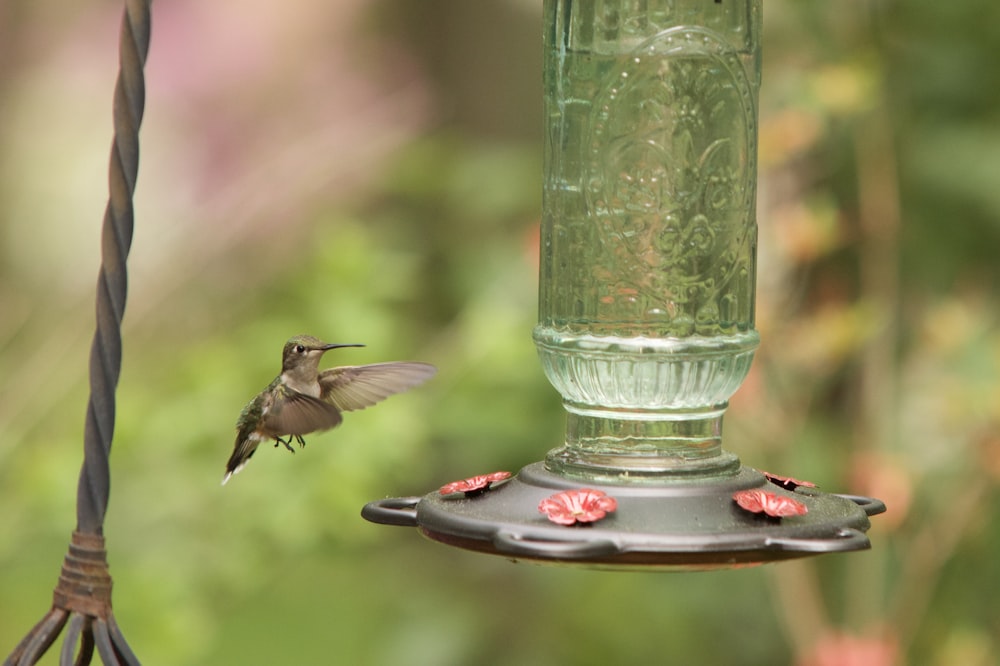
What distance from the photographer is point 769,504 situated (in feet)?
5.32

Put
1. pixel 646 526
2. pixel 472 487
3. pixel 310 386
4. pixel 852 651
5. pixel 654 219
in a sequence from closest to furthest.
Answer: pixel 646 526 → pixel 472 487 → pixel 654 219 → pixel 310 386 → pixel 852 651

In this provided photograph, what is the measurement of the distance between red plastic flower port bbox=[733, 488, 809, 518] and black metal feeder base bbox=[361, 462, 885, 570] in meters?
0.01

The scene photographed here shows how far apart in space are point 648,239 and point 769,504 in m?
0.48

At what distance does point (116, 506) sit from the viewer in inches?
157

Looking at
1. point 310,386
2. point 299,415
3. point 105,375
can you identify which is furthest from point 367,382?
point 105,375

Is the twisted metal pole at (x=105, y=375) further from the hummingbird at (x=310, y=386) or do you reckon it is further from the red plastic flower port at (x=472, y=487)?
the hummingbird at (x=310, y=386)

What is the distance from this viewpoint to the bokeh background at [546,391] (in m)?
3.62

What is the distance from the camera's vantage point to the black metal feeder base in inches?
59.3

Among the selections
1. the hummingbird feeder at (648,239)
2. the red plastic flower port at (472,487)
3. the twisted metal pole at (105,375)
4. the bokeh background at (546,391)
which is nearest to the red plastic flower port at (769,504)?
the hummingbird feeder at (648,239)

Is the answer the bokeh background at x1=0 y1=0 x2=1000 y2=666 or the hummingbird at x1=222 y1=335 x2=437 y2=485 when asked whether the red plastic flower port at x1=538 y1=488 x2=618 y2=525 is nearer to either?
the hummingbird at x1=222 y1=335 x2=437 y2=485

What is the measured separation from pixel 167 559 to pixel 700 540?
2.54 meters

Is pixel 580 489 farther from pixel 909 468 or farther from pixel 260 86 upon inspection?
pixel 260 86

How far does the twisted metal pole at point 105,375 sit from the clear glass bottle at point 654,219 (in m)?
0.73

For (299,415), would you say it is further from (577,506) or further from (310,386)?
(577,506)
